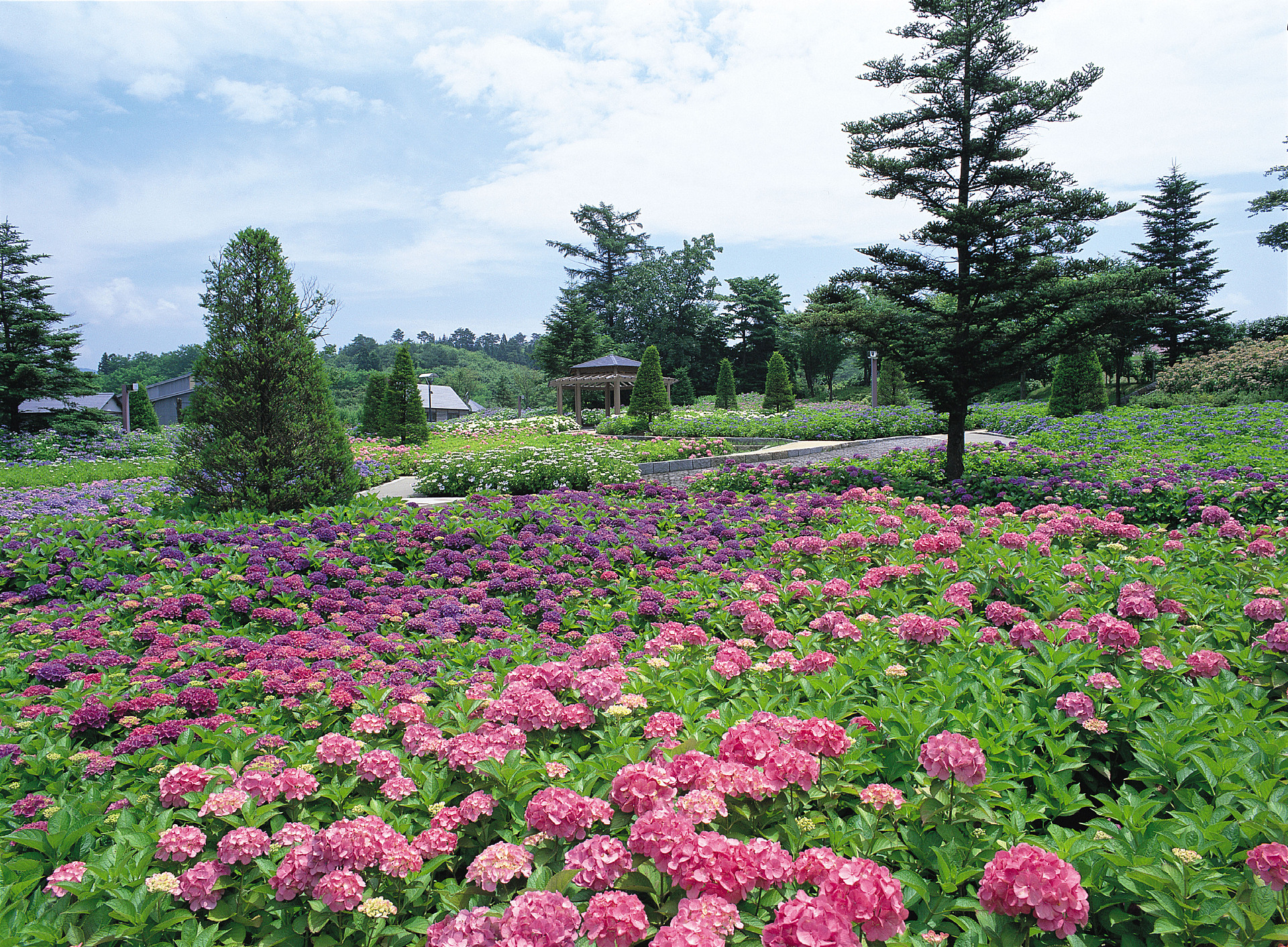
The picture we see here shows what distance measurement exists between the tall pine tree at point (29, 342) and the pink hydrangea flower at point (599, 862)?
26.3 meters

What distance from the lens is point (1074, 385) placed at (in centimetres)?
1934

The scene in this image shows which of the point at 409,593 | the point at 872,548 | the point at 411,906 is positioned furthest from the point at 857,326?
the point at 411,906

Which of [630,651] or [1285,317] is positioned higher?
[1285,317]

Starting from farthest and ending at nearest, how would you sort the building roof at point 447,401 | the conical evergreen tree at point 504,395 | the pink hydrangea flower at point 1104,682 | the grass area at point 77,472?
the conical evergreen tree at point 504,395 < the building roof at point 447,401 < the grass area at point 77,472 < the pink hydrangea flower at point 1104,682

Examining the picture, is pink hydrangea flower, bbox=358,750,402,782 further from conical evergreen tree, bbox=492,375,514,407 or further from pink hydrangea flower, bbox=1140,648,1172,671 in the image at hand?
conical evergreen tree, bbox=492,375,514,407

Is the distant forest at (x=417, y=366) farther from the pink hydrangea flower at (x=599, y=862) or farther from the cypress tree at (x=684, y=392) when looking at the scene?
the pink hydrangea flower at (x=599, y=862)

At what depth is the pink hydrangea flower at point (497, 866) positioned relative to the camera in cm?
154

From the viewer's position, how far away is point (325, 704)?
2789 millimetres

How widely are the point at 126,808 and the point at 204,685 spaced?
94cm

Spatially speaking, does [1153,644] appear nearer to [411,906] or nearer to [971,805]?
[971,805]

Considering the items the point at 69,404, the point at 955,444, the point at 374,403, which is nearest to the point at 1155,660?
the point at 955,444

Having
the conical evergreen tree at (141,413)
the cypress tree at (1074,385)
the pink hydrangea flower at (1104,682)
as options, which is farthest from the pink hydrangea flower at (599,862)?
the conical evergreen tree at (141,413)

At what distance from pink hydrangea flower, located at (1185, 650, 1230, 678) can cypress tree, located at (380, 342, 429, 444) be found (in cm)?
1960

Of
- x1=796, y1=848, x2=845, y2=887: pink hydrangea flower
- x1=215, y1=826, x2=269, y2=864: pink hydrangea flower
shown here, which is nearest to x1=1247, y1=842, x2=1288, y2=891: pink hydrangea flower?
x1=796, y1=848, x2=845, y2=887: pink hydrangea flower
